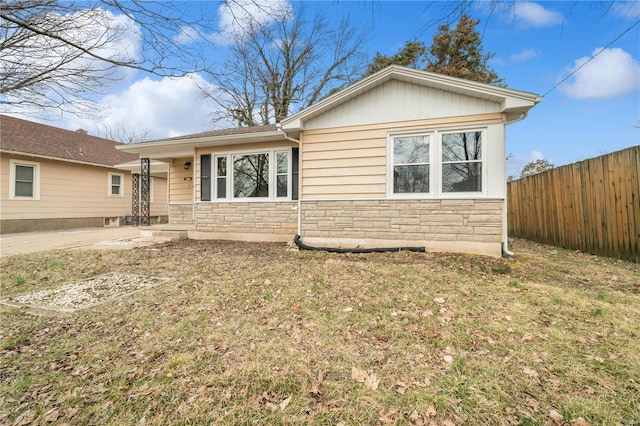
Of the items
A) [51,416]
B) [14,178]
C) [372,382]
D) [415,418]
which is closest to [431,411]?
[415,418]

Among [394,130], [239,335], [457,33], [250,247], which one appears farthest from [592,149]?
[239,335]

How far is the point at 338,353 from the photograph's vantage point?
2402mm

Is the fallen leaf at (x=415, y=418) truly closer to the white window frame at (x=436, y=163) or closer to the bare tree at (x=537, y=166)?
the white window frame at (x=436, y=163)

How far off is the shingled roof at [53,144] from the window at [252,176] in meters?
7.97

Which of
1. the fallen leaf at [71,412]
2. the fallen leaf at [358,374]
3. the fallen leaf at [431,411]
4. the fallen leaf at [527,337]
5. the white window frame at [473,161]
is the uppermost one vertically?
the white window frame at [473,161]

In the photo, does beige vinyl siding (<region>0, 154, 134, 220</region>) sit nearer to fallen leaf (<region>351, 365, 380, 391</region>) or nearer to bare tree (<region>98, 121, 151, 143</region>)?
bare tree (<region>98, 121, 151, 143</region>)

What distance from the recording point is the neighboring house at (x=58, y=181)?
1091 centimetres

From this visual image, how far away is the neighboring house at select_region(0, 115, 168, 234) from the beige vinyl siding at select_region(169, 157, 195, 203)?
3.82 m

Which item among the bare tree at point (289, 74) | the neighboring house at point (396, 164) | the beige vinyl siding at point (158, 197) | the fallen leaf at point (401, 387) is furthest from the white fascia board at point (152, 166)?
Answer: the fallen leaf at point (401, 387)

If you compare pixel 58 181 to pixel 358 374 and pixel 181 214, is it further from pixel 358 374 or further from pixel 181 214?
pixel 358 374

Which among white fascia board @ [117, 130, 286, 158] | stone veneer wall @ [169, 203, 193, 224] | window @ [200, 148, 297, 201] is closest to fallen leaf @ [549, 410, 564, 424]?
window @ [200, 148, 297, 201]

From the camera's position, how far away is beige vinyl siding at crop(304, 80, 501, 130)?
605cm

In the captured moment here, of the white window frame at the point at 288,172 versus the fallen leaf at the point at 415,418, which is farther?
the white window frame at the point at 288,172

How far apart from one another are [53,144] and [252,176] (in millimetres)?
10854
